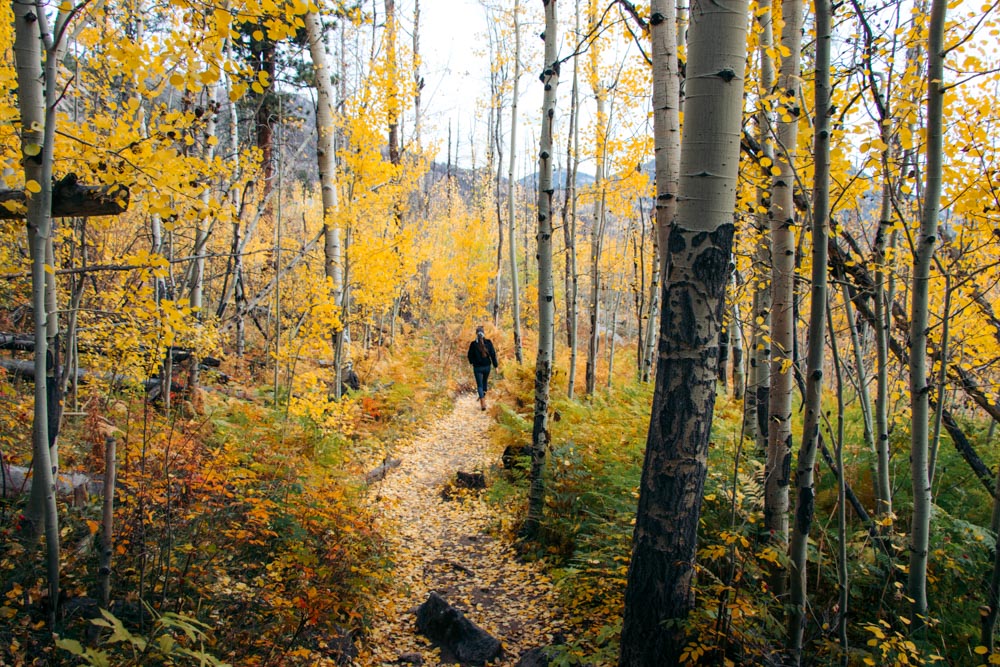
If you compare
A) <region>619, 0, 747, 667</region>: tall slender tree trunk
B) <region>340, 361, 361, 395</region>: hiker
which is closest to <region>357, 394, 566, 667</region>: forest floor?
<region>619, 0, 747, 667</region>: tall slender tree trunk

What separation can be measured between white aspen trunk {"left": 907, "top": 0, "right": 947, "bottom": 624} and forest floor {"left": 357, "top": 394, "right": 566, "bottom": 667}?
2.52 metres

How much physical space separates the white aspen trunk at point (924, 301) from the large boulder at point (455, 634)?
2.74 m

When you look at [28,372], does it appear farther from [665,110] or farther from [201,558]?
[665,110]

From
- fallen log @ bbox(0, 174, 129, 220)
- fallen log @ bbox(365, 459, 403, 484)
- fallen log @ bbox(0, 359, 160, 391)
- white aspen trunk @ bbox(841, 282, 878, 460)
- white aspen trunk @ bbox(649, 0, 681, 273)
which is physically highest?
white aspen trunk @ bbox(649, 0, 681, 273)

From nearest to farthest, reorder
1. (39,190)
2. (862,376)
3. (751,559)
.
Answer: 1. (39,190)
2. (751,559)
3. (862,376)

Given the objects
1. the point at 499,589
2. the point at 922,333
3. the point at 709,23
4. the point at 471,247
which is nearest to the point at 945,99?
the point at 922,333

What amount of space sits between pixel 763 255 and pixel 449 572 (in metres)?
4.59

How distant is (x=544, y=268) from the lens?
5.38m

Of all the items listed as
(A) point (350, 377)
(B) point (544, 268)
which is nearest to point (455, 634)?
(B) point (544, 268)

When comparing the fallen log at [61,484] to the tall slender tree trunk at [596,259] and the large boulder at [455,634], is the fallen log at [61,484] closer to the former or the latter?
the large boulder at [455,634]

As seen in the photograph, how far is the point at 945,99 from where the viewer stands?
9.86 ft

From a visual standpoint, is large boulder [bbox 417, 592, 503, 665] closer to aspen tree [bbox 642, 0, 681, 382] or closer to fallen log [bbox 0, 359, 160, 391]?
aspen tree [bbox 642, 0, 681, 382]

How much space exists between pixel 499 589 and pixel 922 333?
3954 mm

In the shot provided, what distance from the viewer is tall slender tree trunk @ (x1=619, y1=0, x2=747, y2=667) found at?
241cm
